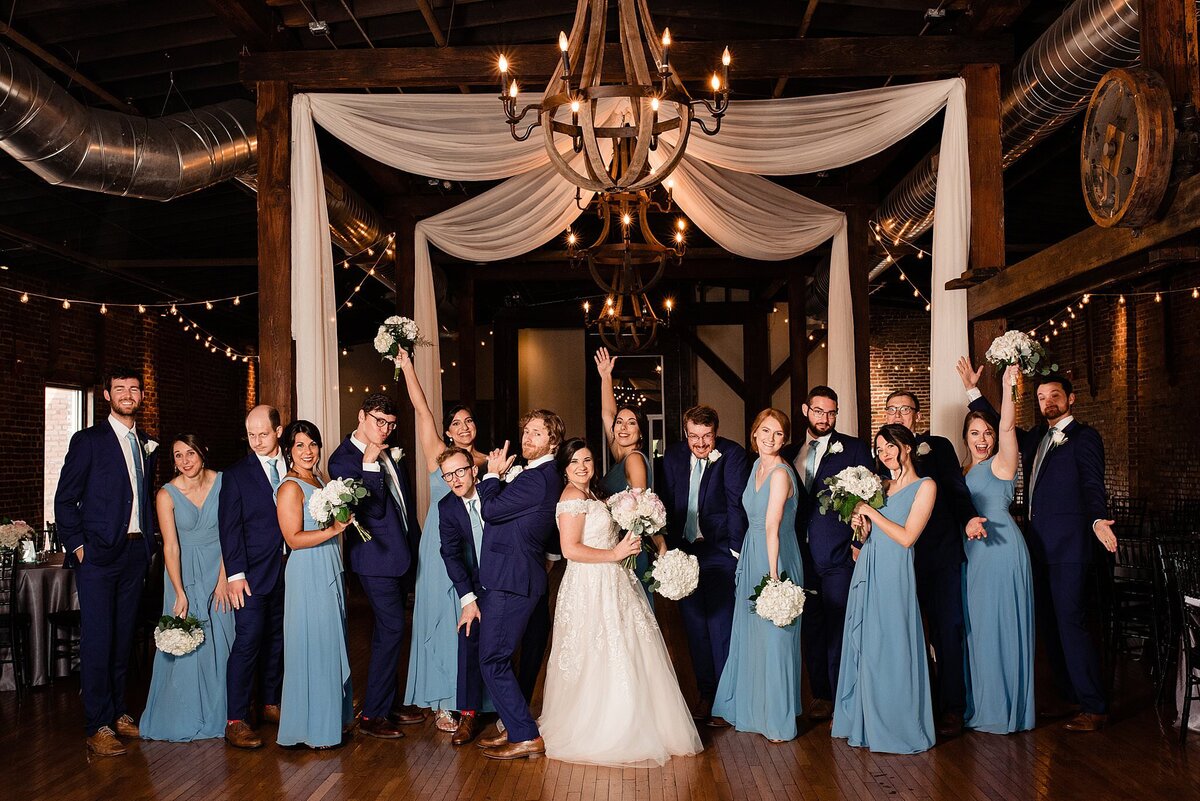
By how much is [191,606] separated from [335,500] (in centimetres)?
121

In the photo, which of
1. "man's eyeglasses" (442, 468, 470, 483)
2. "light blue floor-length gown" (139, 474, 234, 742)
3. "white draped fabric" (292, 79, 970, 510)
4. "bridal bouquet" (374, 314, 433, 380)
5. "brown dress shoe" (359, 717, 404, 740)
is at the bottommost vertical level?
"brown dress shoe" (359, 717, 404, 740)

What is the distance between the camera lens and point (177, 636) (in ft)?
16.1

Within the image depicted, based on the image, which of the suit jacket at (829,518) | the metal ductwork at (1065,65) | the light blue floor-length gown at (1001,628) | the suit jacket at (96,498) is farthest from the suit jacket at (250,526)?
the metal ductwork at (1065,65)

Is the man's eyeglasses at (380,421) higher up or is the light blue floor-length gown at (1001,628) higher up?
the man's eyeglasses at (380,421)

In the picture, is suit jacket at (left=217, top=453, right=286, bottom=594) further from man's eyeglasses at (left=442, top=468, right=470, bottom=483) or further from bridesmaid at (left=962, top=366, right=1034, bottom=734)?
bridesmaid at (left=962, top=366, right=1034, bottom=734)

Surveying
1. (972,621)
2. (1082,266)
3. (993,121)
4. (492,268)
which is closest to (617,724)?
(972,621)

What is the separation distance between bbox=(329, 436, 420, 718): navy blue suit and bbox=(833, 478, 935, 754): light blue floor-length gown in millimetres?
2118

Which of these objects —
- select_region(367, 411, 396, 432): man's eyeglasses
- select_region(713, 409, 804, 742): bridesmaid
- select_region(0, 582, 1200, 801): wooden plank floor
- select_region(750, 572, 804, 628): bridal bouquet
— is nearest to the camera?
select_region(0, 582, 1200, 801): wooden plank floor

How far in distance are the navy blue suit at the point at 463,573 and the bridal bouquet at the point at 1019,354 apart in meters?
2.61

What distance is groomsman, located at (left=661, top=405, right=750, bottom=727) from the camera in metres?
5.25

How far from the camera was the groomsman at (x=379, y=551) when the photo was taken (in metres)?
4.90

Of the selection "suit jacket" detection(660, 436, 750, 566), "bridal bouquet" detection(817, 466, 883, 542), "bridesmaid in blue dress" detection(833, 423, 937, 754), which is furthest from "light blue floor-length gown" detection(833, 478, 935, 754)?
"suit jacket" detection(660, 436, 750, 566)

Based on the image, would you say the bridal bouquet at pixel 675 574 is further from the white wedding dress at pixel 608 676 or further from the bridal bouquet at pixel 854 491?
the bridal bouquet at pixel 854 491

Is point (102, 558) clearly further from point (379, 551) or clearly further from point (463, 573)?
point (463, 573)
